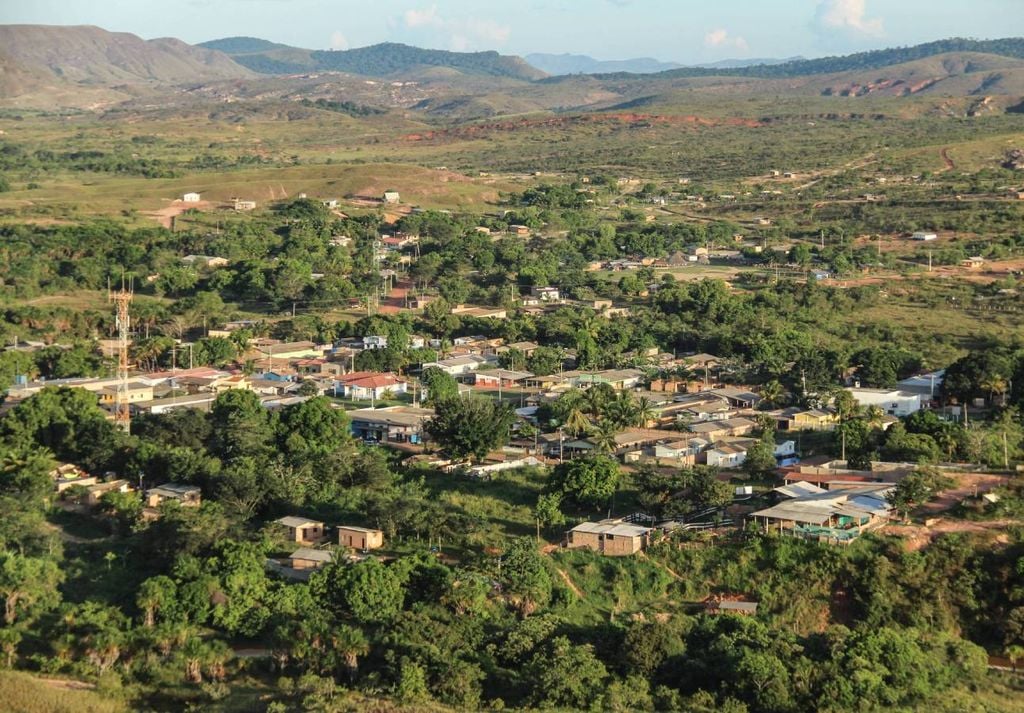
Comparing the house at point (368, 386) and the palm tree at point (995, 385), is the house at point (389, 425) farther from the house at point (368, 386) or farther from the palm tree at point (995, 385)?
the palm tree at point (995, 385)

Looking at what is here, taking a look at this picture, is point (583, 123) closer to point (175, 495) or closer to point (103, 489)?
point (103, 489)

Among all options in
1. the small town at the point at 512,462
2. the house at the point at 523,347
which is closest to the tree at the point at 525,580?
the small town at the point at 512,462

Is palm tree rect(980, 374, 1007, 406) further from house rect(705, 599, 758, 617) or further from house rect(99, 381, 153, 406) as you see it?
house rect(99, 381, 153, 406)

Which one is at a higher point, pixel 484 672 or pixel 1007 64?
pixel 1007 64

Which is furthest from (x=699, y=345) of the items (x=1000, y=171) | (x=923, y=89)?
(x=923, y=89)

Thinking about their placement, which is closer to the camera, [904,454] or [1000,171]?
[904,454]

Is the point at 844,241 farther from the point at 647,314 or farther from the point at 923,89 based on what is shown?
the point at 923,89
